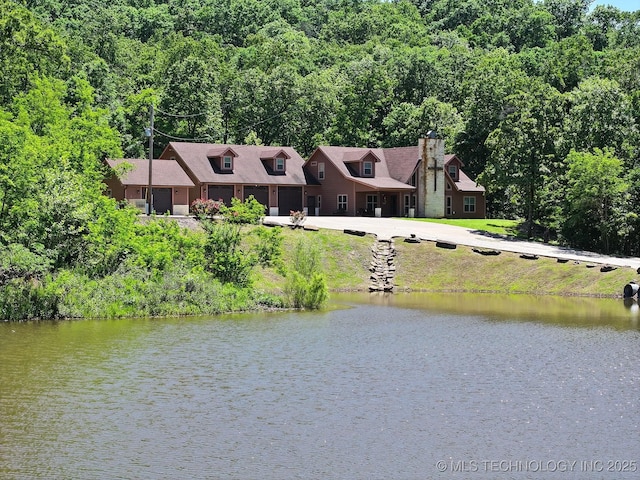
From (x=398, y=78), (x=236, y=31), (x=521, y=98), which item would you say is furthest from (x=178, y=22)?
(x=521, y=98)

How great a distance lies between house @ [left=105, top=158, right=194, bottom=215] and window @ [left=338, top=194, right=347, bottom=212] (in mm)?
13217

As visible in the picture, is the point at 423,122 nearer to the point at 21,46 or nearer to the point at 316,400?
the point at 21,46

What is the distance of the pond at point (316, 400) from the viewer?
19.0m

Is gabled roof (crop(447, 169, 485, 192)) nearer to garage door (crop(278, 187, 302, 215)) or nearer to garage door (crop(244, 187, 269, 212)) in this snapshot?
garage door (crop(278, 187, 302, 215))

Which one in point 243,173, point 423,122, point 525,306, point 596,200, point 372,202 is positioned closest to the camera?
point 525,306

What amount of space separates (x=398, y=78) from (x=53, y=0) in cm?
6848

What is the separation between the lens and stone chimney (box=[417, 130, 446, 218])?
83562 mm

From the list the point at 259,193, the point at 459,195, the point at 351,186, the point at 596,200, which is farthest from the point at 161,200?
the point at 596,200

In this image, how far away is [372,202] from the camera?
82812mm

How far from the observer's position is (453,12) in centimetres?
19238

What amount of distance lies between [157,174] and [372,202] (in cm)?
1913

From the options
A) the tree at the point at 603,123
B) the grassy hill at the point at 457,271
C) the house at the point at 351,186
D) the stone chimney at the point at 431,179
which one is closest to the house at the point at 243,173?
the house at the point at 351,186

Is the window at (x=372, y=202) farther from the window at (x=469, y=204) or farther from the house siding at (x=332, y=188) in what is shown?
the window at (x=469, y=204)

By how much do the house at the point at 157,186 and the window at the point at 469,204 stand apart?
84.2 ft
